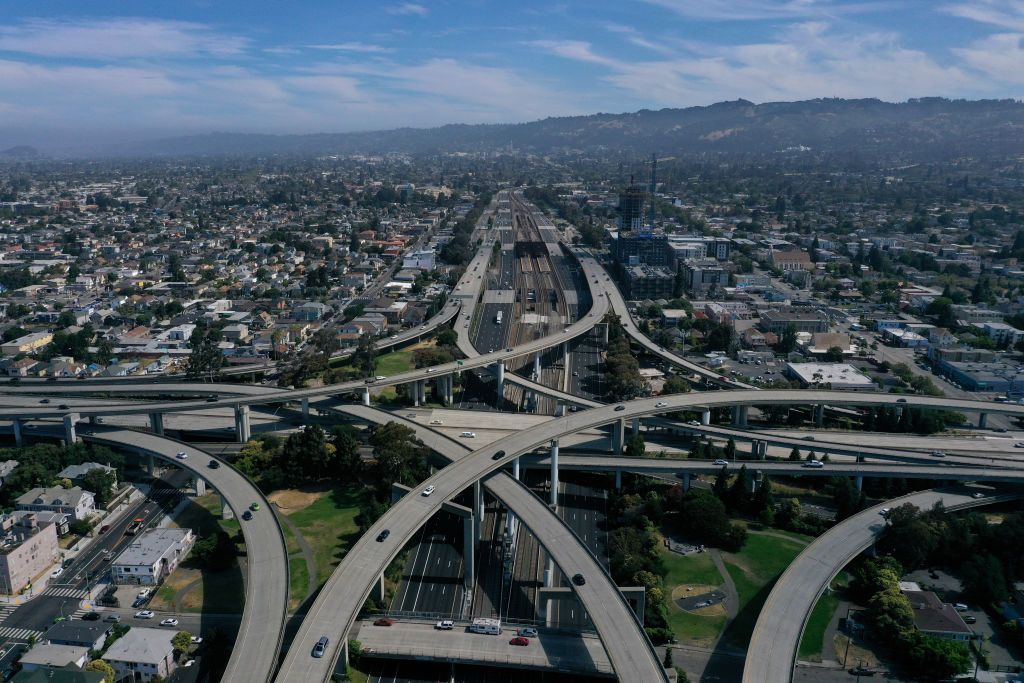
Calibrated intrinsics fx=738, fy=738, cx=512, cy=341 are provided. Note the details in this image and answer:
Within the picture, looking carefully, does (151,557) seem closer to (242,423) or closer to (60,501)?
(60,501)

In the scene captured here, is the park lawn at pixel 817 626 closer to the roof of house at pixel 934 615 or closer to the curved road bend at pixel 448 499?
the roof of house at pixel 934 615

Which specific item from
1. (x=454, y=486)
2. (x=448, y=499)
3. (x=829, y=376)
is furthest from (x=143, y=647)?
(x=829, y=376)

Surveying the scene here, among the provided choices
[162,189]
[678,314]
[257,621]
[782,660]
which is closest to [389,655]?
[257,621]

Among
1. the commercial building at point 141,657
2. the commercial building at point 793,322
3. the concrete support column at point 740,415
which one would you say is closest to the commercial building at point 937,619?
the concrete support column at point 740,415

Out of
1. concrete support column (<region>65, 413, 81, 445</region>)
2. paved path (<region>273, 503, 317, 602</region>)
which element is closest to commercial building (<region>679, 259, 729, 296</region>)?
paved path (<region>273, 503, 317, 602</region>)

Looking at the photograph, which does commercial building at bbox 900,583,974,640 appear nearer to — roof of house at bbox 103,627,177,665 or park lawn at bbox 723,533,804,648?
park lawn at bbox 723,533,804,648

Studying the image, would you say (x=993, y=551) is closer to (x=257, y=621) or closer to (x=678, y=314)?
(x=257, y=621)
